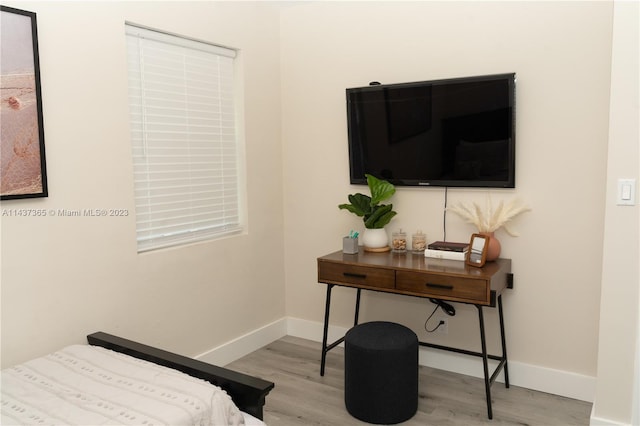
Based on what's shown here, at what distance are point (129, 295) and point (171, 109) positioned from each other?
113cm

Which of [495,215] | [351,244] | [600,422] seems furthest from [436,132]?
[600,422]

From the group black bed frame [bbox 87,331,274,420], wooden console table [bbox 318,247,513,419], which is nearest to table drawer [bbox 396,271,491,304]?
wooden console table [bbox 318,247,513,419]

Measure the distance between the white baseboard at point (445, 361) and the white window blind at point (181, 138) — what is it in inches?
31.9

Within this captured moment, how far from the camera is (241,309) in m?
3.67

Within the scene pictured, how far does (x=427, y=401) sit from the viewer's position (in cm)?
297

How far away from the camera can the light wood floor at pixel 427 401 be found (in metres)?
2.76

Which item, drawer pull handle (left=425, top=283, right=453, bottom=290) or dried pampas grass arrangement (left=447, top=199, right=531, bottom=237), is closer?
drawer pull handle (left=425, top=283, right=453, bottom=290)

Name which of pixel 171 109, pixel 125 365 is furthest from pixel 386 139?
pixel 125 365

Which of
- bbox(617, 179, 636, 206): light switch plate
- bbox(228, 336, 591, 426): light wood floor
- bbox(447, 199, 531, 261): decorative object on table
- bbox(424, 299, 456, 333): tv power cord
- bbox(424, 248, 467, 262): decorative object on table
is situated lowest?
bbox(228, 336, 591, 426): light wood floor

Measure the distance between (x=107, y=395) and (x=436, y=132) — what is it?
2288mm

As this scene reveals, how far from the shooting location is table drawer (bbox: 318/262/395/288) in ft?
9.81

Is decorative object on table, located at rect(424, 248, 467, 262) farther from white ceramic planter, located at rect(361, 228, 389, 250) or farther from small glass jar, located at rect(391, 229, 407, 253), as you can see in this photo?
white ceramic planter, located at rect(361, 228, 389, 250)

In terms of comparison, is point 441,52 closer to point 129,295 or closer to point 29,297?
point 129,295

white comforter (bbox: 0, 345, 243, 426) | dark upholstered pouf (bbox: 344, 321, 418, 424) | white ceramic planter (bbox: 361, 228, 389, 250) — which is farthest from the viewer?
white ceramic planter (bbox: 361, 228, 389, 250)
